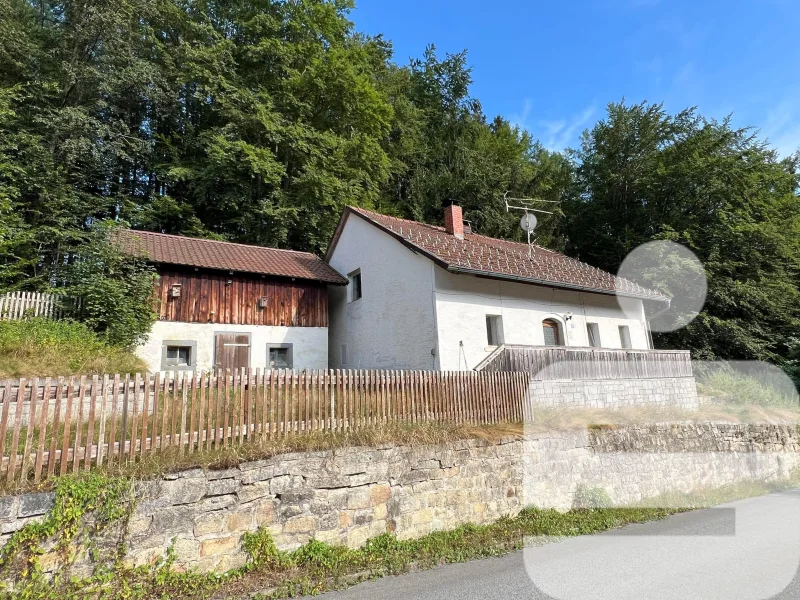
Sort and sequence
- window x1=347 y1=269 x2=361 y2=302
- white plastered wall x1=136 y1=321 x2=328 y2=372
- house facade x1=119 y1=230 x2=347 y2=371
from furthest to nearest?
window x1=347 y1=269 x2=361 y2=302 < house facade x1=119 y1=230 x2=347 y2=371 < white plastered wall x1=136 y1=321 x2=328 y2=372

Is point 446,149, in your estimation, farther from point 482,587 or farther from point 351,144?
point 482,587

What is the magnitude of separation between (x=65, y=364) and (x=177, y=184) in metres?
14.2

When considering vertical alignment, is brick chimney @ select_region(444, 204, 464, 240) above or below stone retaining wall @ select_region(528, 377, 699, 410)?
above

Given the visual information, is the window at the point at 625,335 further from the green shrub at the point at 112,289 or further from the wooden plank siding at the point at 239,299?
the green shrub at the point at 112,289

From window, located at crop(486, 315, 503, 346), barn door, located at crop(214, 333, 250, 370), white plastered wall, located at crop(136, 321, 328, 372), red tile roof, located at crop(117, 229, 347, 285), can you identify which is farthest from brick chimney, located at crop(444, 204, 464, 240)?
barn door, located at crop(214, 333, 250, 370)

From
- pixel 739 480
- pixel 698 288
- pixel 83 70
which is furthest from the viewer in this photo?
pixel 698 288

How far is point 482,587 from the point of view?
15.9 ft

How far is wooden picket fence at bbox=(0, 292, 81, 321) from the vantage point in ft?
36.9

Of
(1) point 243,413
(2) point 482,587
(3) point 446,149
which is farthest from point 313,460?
(3) point 446,149

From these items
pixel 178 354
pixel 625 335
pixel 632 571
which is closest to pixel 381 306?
pixel 178 354

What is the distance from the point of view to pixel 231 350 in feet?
46.6

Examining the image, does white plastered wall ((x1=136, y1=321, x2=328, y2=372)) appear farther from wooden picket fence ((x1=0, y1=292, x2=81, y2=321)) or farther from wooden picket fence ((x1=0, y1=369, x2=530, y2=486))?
wooden picket fence ((x1=0, y1=369, x2=530, y2=486))

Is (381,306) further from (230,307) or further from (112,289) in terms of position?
(112,289)

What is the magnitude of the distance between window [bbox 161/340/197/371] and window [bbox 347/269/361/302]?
19.0ft
